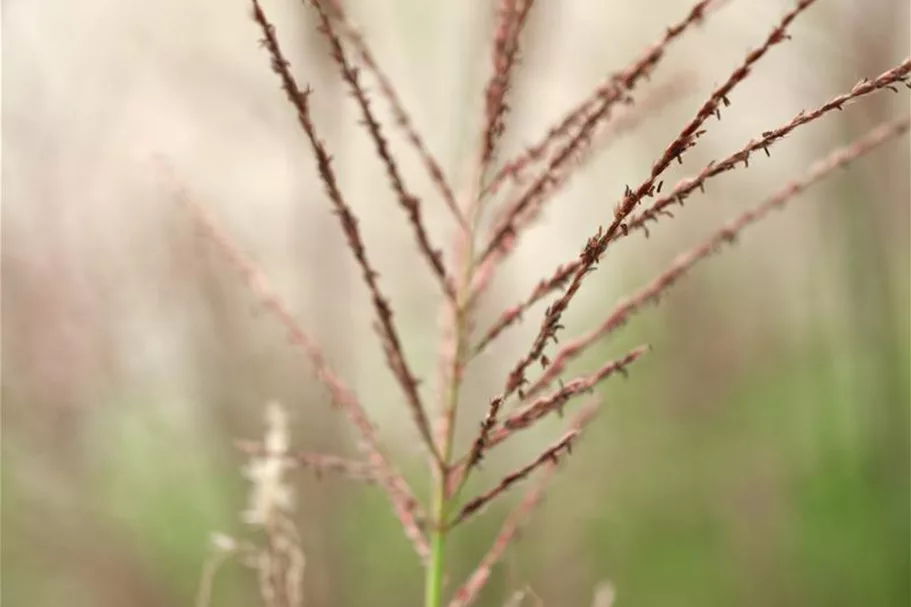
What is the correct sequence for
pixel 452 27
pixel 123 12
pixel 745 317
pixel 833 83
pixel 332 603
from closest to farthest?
pixel 833 83 → pixel 123 12 → pixel 332 603 → pixel 452 27 → pixel 745 317

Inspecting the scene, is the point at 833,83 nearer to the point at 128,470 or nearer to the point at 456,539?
the point at 456,539

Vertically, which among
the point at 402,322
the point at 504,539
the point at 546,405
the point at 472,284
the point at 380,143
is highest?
the point at 402,322

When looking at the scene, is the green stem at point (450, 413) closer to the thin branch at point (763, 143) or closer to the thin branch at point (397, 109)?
the thin branch at point (397, 109)

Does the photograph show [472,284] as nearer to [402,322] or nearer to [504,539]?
[504,539]

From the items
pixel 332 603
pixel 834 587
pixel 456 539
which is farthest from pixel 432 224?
pixel 834 587

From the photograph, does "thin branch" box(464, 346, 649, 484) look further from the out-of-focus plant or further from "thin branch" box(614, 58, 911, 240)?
"thin branch" box(614, 58, 911, 240)

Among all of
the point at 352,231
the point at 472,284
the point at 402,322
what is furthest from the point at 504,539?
the point at 402,322
